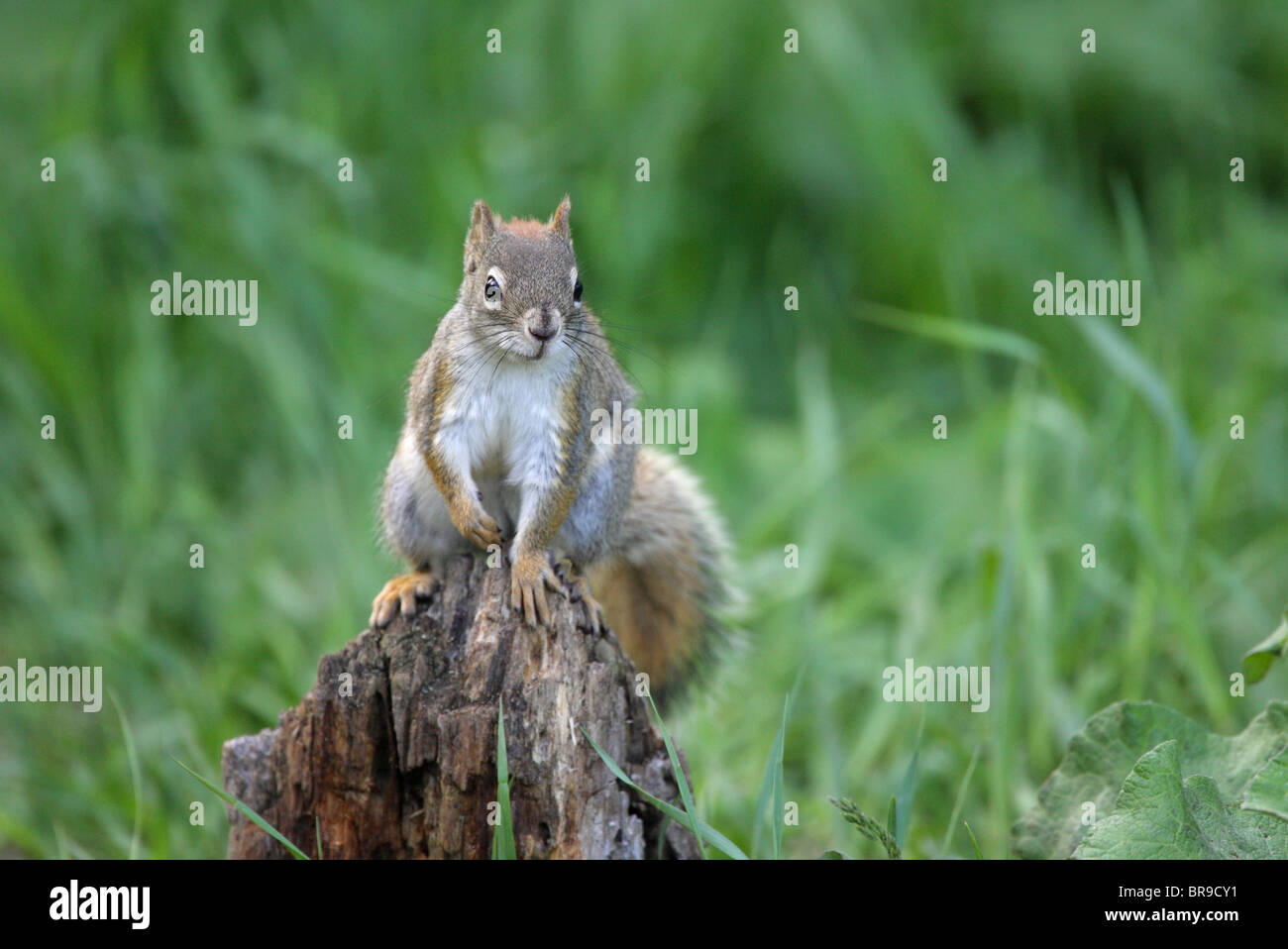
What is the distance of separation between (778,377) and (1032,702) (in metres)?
2.62

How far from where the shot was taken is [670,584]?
3.36 meters

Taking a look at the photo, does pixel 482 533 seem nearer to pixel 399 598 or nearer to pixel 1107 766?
pixel 399 598

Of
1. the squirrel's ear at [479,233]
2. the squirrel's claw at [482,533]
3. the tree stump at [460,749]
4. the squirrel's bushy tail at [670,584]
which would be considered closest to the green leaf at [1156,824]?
the tree stump at [460,749]

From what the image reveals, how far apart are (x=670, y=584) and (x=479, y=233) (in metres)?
1.02

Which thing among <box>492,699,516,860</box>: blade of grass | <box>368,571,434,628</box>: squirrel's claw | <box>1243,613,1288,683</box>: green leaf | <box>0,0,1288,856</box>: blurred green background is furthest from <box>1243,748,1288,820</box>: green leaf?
<box>368,571,434,628</box>: squirrel's claw

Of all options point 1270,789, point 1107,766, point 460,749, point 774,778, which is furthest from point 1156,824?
point 460,749

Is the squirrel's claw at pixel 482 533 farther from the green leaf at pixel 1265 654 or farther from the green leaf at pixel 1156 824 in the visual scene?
the green leaf at pixel 1265 654

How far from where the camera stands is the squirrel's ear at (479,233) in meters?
2.73

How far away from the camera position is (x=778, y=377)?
5.97m

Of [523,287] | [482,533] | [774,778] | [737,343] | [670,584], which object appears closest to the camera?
[774,778]

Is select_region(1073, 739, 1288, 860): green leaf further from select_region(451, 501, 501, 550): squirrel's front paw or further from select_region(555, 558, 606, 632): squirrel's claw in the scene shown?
select_region(451, 501, 501, 550): squirrel's front paw

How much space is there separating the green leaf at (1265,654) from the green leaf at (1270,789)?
18 cm

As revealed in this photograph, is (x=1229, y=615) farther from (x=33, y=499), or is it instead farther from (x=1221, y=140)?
(x=33, y=499)
